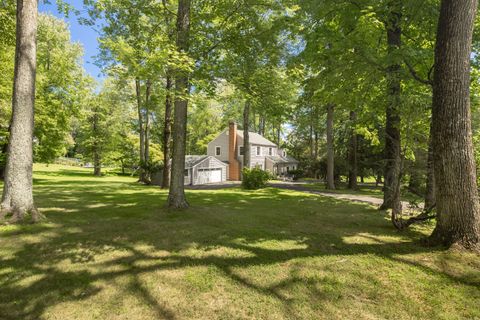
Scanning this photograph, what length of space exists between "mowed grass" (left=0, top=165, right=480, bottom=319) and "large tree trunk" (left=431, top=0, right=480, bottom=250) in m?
0.62

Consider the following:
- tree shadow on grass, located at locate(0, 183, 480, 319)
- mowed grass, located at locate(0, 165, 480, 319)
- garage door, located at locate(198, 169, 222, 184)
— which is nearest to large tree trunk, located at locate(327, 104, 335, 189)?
tree shadow on grass, located at locate(0, 183, 480, 319)

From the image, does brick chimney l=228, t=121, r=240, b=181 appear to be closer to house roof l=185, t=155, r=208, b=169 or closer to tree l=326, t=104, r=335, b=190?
house roof l=185, t=155, r=208, b=169

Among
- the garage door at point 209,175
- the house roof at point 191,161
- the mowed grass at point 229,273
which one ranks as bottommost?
the mowed grass at point 229,273

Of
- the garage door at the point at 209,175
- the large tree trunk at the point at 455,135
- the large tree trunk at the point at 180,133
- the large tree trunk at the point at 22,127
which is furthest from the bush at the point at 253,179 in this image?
the large tree trunk at the point at 455,135

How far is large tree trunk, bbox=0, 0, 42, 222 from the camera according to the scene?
730 centimetres

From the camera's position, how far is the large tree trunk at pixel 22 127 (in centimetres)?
730

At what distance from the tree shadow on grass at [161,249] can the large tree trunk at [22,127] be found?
924mm

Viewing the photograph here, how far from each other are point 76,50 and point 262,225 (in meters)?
32.9

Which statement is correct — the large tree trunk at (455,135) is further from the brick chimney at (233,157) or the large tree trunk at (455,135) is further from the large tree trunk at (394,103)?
the brick chimney at (233,157)

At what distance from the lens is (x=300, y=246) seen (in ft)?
19.4

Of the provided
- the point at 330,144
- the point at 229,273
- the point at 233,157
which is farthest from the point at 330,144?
the point at 229,273

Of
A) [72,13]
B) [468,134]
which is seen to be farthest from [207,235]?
[72,13]

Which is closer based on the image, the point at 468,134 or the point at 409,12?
the point at 468,134

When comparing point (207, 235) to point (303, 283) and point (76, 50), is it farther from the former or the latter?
point (76, 50)
